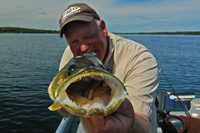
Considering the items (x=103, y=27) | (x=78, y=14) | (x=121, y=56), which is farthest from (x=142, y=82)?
(x=78, y=14)

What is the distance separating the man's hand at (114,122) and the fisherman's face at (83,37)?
4.29 ft

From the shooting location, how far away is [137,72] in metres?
2.20

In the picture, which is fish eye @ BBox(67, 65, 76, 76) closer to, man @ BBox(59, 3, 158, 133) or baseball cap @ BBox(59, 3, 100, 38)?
man @ BBox(59, 3, 158, 133)

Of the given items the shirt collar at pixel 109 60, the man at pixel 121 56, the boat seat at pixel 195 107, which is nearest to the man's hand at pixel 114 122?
the man at pixel 121 56

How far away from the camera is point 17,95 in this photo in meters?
13.0

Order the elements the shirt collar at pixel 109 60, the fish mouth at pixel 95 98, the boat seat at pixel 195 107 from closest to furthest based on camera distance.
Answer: the fish mouth at pixel 95 98, the shirt collar at pixel 109 60, the boat seat at pixel 195 107

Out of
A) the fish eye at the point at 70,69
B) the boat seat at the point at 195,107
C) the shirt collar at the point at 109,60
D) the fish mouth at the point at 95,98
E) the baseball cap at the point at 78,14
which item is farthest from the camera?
the boat seat at the point at 195,107

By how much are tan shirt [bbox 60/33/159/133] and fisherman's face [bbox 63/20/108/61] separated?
30cm

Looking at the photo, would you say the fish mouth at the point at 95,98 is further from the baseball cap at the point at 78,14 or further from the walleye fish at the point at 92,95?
the baseball cap at the point at 78,14

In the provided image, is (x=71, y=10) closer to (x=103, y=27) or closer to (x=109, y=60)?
(x=103, y=27)

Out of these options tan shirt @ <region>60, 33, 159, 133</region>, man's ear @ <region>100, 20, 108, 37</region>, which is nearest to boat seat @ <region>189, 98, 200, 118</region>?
tan shirt @ <region>60, 33, 159, 133</region>

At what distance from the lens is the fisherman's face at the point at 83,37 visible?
2371 millimetres

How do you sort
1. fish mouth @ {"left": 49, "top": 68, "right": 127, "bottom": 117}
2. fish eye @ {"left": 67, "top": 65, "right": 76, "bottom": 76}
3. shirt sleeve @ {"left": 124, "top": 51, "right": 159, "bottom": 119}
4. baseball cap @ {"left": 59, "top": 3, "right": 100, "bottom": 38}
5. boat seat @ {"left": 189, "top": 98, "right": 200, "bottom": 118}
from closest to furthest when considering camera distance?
fish mouth @ {"left": 49, "top": 68, "right": 127, "bottom": 117} < fish eye @ {"left": 67, "top": 65, "right": 76, "bottom": 76} < shirt sleeve @ {"left": 124, "top": 51, "right": 159, "bottom": 119} < baseball cap @ {"left": 59, "top": 3, "right": 100, "bottom": 38} < boat seat @ {"left": 189, "top": 98, "right": 200, "bottom": 118}

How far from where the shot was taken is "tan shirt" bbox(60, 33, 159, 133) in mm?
1993
